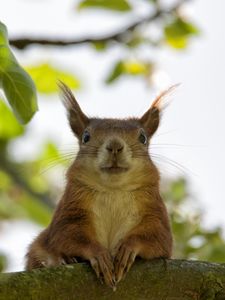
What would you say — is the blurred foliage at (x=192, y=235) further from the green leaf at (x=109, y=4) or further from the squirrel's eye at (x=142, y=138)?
the green leaf at (x=109, y=4)

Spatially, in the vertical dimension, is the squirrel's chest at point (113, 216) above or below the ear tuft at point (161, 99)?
below

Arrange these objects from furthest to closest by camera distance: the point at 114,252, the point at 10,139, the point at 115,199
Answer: the point at 10,139 → the point at 115,199 → the point at 114,252

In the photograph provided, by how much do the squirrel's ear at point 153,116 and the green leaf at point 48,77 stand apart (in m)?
0.95

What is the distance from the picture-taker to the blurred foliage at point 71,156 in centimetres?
467

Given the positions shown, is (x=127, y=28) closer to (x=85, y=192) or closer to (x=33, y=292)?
(x=85, y=192)

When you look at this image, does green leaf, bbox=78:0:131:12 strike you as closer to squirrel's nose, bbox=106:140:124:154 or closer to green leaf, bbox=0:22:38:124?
squirrel's nose, bbox=106:140:124:154

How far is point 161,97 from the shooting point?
5203mm

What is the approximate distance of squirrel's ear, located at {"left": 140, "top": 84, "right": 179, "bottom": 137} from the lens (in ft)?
17.0

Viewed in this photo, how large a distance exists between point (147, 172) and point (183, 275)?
1170 millimetres

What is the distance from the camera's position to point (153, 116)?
5.20 metres

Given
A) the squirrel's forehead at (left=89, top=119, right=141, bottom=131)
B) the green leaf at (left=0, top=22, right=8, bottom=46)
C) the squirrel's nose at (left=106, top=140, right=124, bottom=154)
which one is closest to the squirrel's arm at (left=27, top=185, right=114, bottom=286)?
the squirrel's nose at (left=106, top=140, right=124, bottom=154)

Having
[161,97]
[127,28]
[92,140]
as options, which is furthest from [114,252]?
[127,28]

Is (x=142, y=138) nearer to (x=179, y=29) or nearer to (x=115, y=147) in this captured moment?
(x=115, y=147)

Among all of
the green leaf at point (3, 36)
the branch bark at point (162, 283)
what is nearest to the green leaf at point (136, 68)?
the branch bark at point (162, 283)
